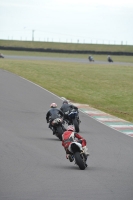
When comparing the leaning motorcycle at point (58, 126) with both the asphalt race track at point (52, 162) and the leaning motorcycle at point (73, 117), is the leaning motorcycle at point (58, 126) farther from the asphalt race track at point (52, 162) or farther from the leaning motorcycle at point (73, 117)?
the leaning motorcycle at point (73, 117)

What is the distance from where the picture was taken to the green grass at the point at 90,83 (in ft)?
123

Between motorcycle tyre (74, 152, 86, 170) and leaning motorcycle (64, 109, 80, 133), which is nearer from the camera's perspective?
motorcycle tyre (74, 152, 86, 170)

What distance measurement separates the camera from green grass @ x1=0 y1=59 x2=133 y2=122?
37375 millimetres

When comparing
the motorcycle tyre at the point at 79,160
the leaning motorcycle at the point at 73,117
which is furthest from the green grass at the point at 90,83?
the motorcycle tyre at the point at 79,160

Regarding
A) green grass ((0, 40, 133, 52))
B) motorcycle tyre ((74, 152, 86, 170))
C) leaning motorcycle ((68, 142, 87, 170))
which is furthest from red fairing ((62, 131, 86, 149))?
green grass ((0, 40, 133, 52))

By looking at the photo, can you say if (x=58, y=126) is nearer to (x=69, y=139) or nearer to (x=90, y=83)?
(x=69, y=139)

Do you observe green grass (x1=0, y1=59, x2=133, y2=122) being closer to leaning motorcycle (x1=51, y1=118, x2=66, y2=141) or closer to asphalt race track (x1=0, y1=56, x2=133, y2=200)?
asphalt race track (x1=0, y1=56, x2=133, y2=200)

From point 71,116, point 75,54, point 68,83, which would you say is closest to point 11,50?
point 75,54

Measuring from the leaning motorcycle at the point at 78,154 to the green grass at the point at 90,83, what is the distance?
16.1 meters

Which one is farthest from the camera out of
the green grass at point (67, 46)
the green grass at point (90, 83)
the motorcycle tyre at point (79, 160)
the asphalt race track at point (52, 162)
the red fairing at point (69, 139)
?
the green grass at point (67, 46)

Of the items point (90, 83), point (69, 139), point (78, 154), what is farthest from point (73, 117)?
point (90, 83)

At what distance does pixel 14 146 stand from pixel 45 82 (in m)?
25.1

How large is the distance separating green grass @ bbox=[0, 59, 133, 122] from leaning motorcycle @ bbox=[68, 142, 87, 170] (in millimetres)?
16115

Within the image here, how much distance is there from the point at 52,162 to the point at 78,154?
Answer: 1530 mm
